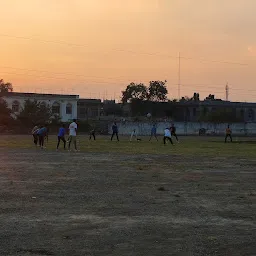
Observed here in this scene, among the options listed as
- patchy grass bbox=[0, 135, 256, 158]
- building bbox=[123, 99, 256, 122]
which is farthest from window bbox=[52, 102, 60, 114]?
patchy grass bbox=[0, 135, 256, 158]

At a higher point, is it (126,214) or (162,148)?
(126,214)

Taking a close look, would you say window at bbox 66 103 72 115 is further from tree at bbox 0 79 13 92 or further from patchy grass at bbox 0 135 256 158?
patchy grass at bbox 0 135 256 158

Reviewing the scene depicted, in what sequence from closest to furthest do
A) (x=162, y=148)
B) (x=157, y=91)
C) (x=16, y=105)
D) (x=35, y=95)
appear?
(x=162, y=148)
(x=16, y=105)
(x=35, y=95)
(x=157, y=91)

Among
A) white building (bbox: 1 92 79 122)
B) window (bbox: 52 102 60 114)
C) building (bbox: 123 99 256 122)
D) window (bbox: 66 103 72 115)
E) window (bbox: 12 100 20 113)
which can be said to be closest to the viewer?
window (bbox: 12 100 20 113)

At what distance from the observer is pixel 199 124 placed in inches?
3054

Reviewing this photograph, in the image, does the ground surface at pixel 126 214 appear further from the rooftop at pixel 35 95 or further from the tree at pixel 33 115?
the rooftop at pixel 35 95

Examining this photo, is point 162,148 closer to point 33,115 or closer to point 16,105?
point 33,115

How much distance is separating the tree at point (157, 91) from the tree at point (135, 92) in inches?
64.0

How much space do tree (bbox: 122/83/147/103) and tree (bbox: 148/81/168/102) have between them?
5.34 feet

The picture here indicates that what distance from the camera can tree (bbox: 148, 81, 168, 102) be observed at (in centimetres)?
10856

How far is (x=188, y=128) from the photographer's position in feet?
252

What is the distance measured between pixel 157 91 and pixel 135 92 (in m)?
5.66

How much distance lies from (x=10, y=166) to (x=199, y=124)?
63545 millimetres

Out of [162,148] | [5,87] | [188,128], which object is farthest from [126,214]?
[5,87]
